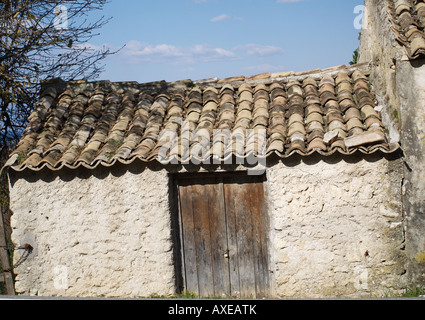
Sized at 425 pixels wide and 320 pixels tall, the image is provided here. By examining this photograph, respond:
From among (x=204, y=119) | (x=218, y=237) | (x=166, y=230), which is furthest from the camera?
(x=204, y=119)

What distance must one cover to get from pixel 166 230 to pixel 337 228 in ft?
7.45

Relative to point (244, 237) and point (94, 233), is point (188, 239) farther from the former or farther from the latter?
point (94, 233)

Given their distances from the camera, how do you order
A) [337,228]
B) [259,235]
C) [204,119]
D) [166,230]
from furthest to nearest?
[204,119] < [259,235] < [166,230] < [337,228]


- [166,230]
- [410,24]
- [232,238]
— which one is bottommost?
[232,238]

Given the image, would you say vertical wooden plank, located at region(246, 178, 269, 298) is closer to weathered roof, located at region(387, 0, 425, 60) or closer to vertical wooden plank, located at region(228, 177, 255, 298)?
vertical wooden plank, located at region(228, 177, 255, 298)

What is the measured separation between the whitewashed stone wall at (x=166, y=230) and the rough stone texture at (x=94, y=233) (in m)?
0.01

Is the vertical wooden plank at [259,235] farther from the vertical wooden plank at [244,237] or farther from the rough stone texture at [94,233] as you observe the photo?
the rough stone texture at [94,233]

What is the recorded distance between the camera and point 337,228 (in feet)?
20.0

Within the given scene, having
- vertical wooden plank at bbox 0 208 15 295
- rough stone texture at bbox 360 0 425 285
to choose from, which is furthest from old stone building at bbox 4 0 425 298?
vertical wooden plank at bbox 0 208 15 295

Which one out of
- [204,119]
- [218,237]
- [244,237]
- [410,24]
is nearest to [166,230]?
[218,237]

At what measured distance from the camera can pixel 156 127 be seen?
6945mm

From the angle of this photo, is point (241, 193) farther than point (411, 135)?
Yes

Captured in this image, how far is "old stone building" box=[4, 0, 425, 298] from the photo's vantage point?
19.7 ft

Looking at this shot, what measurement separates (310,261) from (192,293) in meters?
1.74
